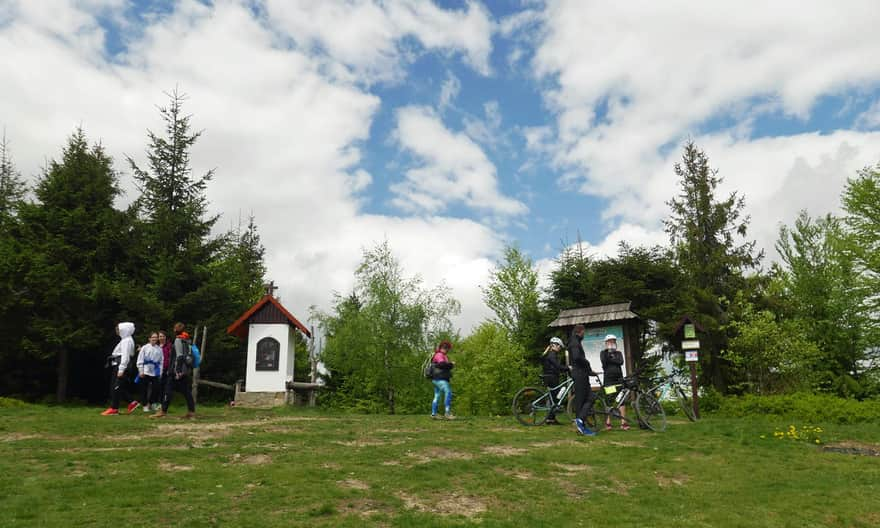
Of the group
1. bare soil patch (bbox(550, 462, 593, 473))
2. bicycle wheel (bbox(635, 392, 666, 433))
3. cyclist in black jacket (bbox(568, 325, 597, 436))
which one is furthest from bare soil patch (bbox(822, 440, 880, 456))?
bare soil patch (bbox(550, 462, 593, 473))

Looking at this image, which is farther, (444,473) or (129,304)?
(129,304)

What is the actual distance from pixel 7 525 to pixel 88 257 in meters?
26.0

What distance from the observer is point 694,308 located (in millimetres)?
31375

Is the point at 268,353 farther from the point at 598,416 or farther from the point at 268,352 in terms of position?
the point at 598,416

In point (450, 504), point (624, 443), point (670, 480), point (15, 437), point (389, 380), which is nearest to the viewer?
point (450, 504)

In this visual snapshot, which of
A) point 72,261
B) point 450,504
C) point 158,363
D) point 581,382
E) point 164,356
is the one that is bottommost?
point 450,504

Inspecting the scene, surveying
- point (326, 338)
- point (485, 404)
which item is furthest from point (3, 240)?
point (485, 404)

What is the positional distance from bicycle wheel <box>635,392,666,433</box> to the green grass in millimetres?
553

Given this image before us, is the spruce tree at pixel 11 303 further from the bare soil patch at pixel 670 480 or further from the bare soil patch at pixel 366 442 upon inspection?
the bare soil patch at pixel 670 480

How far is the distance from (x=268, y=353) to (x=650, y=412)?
1725 cm

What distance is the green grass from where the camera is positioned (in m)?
7.02

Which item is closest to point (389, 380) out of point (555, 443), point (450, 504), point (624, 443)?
point (555, 443)

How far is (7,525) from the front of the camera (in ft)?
20.3

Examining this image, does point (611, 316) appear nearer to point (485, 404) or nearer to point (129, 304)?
point (485, 404)
